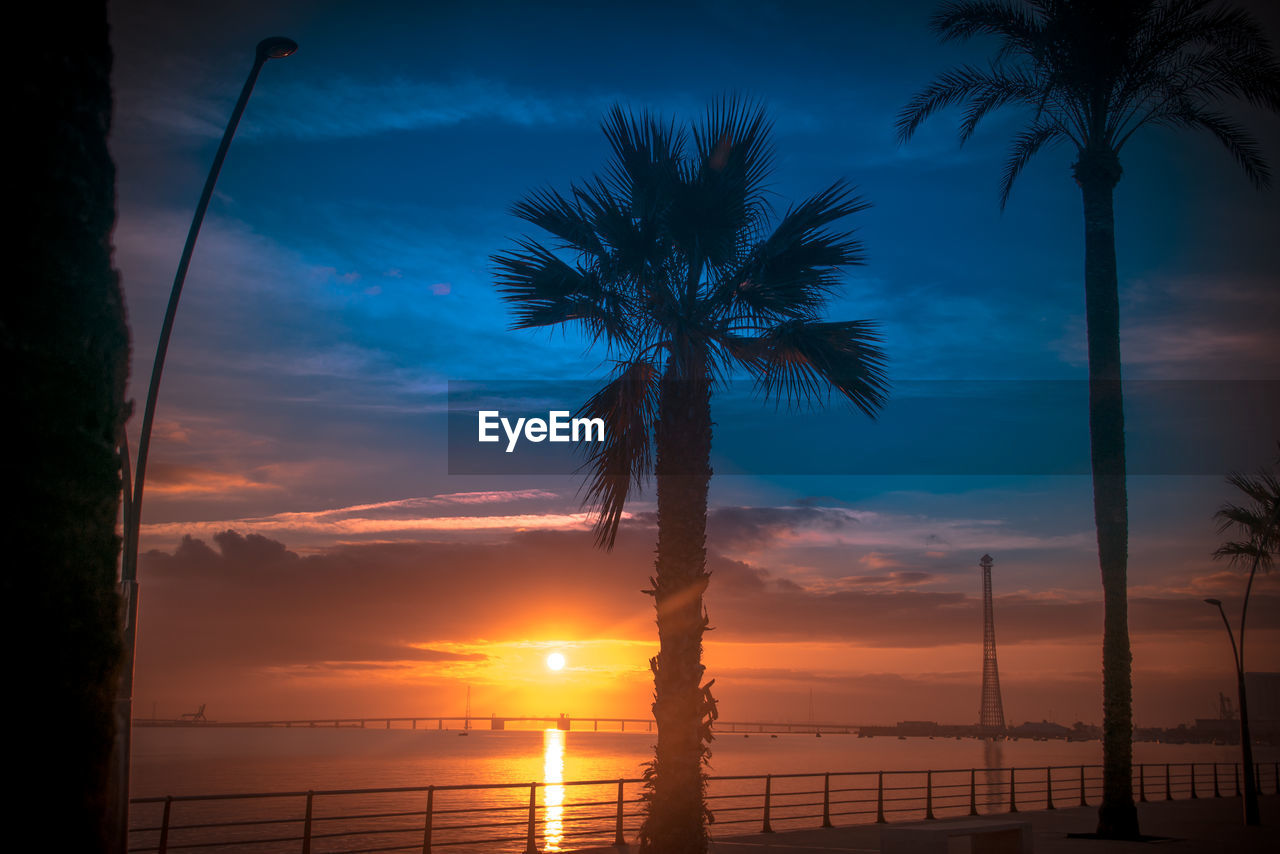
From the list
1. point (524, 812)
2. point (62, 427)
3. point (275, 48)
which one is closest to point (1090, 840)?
point (275, 48)

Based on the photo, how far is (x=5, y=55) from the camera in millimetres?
3352

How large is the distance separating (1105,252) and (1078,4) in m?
4.76

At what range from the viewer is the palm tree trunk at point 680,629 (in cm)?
1172

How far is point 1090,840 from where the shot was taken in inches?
679

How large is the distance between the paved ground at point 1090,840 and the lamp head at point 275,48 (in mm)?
11634

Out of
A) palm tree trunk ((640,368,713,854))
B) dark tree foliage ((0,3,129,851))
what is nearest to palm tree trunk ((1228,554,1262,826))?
palm tree trunk ((640,368,713,854))

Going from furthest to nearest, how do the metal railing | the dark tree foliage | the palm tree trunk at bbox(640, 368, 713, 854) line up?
the metal railing, the palm tree trunk at bbox(640, 368, 713, 854), the dark tree foliage

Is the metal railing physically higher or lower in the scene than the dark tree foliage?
lower

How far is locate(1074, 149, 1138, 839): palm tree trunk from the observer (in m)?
17.4

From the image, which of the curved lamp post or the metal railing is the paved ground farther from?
the curved lamp post

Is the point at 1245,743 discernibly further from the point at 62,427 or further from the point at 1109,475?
the point at 62,427

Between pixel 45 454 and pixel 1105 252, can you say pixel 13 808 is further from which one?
pixel 1105 252

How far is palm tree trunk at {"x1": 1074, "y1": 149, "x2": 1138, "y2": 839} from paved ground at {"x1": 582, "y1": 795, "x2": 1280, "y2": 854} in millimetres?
1023

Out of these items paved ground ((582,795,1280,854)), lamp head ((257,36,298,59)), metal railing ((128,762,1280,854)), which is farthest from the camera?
metal railing ((128,762,1280,854))
